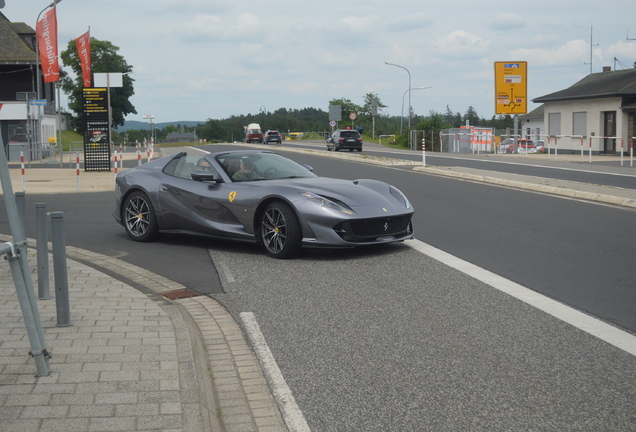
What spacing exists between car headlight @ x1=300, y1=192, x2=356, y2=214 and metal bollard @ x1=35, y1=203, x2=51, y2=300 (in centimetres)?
298

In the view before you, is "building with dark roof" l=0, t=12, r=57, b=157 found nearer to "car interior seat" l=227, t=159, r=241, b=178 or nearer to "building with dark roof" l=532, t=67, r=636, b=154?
"building with dark roof" l=532, t=67, r=636, b=154

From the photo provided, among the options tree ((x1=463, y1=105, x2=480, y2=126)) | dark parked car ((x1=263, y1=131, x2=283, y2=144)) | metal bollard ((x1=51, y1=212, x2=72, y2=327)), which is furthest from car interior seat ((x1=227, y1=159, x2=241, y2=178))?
tree ((x1=463, y1=105, x2=480, y2=126))

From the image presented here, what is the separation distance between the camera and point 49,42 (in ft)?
97.3

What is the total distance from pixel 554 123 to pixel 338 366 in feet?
146

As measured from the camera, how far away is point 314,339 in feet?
16.7

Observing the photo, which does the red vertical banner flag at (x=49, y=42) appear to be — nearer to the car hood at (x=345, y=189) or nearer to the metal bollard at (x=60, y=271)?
the car hood at (x=345, y=189)

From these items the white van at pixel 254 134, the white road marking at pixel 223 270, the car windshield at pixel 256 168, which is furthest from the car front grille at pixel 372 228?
the white van at pixel 254 134

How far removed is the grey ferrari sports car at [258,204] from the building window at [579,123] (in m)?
36.6

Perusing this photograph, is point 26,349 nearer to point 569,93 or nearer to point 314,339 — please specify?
point 314,339

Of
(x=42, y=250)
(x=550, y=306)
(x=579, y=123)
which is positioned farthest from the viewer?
(x=579, y=123)

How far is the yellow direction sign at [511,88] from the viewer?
44781 mm

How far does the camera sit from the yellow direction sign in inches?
1763

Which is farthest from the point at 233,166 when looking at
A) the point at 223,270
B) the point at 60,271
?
the point at 60,271

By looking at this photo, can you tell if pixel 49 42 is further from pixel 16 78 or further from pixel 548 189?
pixel 548 189
